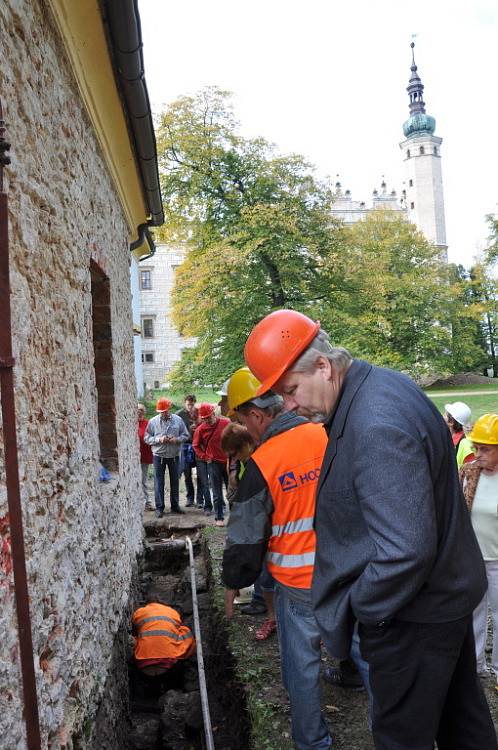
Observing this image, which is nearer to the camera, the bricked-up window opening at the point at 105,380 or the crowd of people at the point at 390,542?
the crowd of people at the point at 390,542

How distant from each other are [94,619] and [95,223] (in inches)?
105

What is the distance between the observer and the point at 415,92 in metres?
69.0

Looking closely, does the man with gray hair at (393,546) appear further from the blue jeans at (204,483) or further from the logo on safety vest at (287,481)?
the blue jeans at (204,483)

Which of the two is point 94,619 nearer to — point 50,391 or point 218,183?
point 50,391

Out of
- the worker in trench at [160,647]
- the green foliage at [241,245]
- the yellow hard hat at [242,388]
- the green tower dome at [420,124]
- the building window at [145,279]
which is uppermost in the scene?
the green tower dome at [420,124]

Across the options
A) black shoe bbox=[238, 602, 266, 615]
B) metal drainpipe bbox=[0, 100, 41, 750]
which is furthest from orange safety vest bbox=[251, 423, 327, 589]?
black shoe bbox=[238, 602, 266, 615]

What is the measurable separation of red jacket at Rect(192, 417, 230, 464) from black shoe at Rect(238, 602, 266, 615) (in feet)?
13.4

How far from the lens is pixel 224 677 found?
4.67 metres

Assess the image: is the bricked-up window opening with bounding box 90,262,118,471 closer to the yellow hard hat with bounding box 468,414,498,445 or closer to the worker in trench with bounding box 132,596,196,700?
the worker in trench with bounding box 132,596,196,700

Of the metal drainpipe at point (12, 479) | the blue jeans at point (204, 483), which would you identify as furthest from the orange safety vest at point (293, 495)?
the blue jeans at point (204, 483)

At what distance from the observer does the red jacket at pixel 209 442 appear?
940cm

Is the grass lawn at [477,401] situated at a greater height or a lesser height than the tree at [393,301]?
lesser

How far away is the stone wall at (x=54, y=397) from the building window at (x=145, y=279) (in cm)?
3702

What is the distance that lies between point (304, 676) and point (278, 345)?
1758 mm
